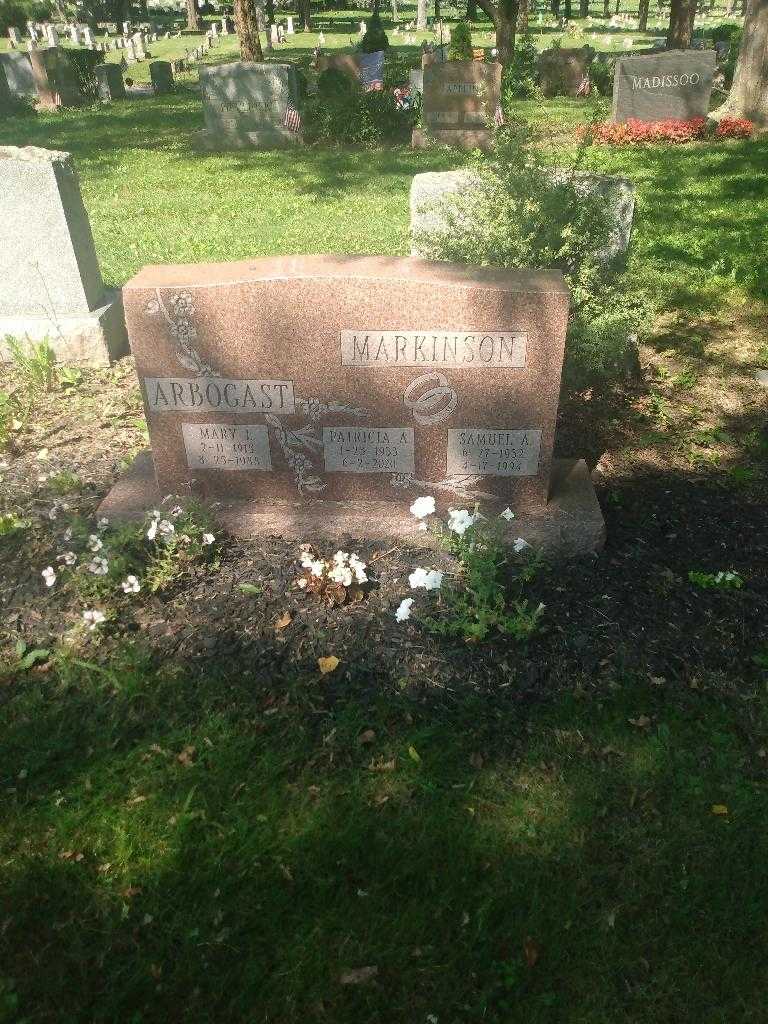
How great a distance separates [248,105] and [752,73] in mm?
8545

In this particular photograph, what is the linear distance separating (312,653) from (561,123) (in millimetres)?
14503

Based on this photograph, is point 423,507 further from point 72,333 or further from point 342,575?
point 72,333

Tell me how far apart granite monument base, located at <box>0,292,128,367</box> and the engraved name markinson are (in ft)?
11.1

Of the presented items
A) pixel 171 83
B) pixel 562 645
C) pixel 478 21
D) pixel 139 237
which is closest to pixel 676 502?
pixel 562 645

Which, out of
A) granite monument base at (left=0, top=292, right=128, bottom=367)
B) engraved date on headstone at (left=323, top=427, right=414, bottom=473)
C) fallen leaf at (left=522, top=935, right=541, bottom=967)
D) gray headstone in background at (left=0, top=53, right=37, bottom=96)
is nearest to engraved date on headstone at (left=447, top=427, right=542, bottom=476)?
engraved date on headstone at (left=323, top=427, right=414, bottom=473)

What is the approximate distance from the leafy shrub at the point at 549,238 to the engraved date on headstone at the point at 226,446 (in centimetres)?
216

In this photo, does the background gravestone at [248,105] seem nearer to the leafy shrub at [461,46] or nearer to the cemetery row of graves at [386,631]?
the leafy shrub at [461,46]

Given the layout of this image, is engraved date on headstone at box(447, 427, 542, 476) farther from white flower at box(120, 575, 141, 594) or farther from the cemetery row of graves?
white flower at box(120, 575, 141, 594)

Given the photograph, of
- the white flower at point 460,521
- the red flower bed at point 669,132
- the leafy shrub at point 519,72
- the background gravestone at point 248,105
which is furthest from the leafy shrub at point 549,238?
the leafy shrub at point 519,72

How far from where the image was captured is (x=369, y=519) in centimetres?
399

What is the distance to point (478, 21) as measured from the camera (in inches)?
2095

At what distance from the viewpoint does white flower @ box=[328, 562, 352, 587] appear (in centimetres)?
354

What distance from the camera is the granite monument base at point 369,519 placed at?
12.7 feet

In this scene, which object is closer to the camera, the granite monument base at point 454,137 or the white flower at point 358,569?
the white flower at point 358,569
